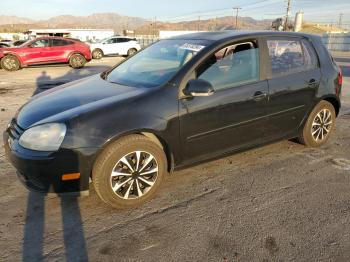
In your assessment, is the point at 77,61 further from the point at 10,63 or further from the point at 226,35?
the point at 226,35

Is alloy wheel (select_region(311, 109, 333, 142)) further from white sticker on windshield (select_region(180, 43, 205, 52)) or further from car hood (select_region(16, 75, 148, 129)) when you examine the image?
car hood (select_region(16, 75, 148, 129))

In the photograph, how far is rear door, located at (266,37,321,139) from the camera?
4.25 meters

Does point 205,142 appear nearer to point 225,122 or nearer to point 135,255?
point 225,122

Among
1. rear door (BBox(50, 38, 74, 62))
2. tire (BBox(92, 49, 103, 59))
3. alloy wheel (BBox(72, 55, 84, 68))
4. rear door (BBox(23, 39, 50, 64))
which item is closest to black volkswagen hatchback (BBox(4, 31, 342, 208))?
rear door (BBox(23, 39, 50, 64))

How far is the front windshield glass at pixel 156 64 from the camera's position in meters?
3.77

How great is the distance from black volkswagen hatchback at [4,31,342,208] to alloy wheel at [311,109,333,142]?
68 millimetres

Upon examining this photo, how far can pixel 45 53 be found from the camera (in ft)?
52.1

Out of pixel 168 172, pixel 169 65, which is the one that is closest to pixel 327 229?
pixel 168 172

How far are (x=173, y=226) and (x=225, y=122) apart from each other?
132 centimetres

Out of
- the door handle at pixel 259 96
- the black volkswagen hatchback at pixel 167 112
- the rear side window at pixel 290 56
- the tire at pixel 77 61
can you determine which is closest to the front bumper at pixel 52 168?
the black volkswagen hatchback at pixel 167 112

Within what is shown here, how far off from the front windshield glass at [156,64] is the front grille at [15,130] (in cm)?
121

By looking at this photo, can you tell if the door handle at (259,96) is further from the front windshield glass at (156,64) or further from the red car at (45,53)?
the red car at (45,53)

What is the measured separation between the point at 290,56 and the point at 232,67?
42.3 inches

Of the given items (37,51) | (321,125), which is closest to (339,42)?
(37,51)
